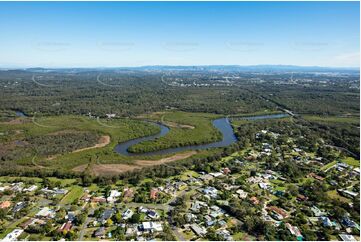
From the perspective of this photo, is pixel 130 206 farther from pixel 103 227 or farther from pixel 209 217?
pixel 209 217

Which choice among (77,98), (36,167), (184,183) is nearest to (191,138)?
(184,183)

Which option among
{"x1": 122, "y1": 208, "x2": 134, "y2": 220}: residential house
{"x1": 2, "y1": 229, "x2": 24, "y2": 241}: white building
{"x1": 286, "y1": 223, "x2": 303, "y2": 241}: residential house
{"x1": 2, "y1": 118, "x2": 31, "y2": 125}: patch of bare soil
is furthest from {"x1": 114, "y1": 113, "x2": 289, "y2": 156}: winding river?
{"x1": 2, "y1": 118, "x2": 31, "y2": 125}: patch of bare soil

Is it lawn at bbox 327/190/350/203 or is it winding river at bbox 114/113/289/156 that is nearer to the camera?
lawn at bbox 327/190/350/203

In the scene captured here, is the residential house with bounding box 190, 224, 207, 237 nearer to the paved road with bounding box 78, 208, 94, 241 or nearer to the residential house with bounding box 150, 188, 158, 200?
the residential house with bounding box 150, 188, 158, 200

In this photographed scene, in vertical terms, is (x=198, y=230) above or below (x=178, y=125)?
above

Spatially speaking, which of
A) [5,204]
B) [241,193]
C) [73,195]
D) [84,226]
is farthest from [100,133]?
[241,193]

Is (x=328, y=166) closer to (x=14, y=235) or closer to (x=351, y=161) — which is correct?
(x=351, y=161)

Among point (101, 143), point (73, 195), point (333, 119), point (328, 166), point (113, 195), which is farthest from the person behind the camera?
point (333, 119)

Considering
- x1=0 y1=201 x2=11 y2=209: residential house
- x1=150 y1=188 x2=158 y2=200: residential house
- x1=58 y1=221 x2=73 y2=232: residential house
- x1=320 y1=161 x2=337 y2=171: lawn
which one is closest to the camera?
x1=58 y1=221 x2=73 y2=232: residential house

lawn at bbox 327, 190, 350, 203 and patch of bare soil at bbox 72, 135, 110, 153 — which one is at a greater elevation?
lawn at bbox 327, 190, 350, 203
